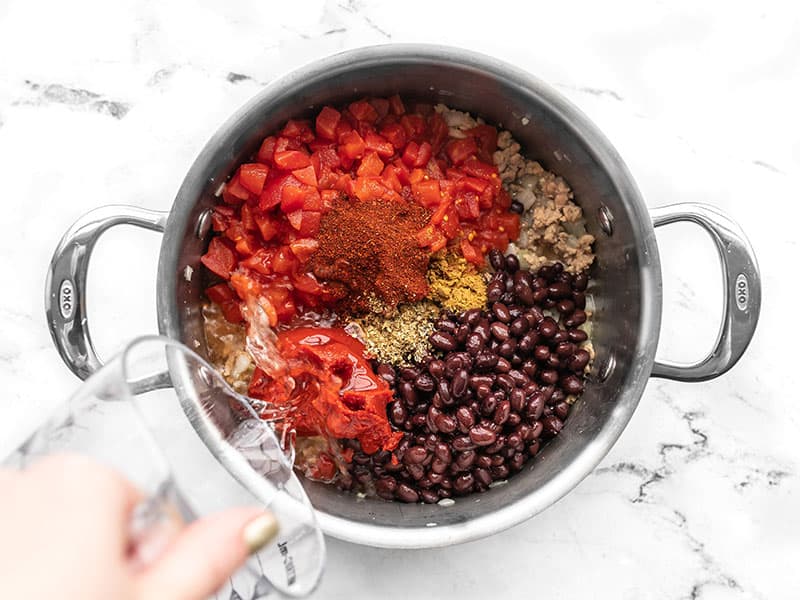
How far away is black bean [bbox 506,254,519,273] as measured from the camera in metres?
2.20

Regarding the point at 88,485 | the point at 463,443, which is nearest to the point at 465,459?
the point at 463,443

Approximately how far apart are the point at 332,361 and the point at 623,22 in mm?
1313

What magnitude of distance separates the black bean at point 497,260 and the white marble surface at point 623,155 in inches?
19.3

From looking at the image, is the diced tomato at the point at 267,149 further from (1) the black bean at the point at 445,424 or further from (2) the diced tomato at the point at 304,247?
(1) the black bean at the point at 445,424

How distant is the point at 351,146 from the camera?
7.00 feet

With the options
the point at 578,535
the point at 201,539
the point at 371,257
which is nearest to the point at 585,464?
the point at 578,535

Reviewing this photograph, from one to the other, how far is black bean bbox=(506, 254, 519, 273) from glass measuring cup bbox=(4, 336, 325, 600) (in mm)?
794

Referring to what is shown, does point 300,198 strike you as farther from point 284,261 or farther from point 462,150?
point 462,150

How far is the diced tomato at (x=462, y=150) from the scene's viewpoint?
2240 millimetres

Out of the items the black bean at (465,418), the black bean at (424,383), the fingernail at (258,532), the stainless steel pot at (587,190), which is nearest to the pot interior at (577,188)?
the stainless steel pot at (587,190)

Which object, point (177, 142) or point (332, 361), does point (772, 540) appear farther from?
point (177, 142)

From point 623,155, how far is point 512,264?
0.49 meters

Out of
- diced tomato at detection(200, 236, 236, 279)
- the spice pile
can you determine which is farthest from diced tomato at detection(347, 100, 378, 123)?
diced tomato at detection(200, 236, 236, 279)

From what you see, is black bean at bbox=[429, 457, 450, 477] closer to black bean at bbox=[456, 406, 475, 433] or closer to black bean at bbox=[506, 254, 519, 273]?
black bean at bbox=[456, 406, 475, 433]
